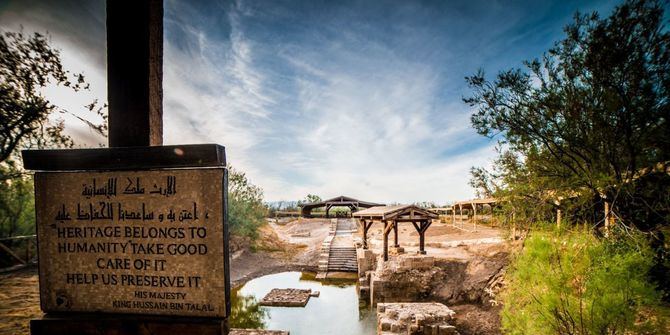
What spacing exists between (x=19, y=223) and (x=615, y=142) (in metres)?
18.0

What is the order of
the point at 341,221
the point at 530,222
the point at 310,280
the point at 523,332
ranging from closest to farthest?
the point at 523,332 → the point at 530,222 → the point at 310,280 → the point at 341,221

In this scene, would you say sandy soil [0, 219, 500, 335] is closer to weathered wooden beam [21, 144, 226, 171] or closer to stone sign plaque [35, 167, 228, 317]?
stone sign plaque [35, 167, 228, 317]

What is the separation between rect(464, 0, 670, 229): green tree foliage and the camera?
489cm

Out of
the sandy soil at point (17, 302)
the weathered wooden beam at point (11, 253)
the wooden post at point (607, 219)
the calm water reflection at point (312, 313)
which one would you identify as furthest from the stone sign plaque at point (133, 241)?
the weathered wooden beam at point (11, 253)

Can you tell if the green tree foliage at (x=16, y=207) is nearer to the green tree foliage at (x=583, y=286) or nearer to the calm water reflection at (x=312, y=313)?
the calm water reflection at (x=312, y=313)

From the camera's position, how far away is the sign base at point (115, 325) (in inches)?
54.8

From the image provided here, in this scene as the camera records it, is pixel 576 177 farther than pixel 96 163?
Yes

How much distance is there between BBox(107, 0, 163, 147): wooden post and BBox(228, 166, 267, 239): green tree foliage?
1784 cm

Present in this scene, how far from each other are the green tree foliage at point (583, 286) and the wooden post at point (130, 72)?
5.49 metres

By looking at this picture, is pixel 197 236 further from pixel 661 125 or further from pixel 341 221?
pixel 341 221

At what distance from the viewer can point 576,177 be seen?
18.6ft

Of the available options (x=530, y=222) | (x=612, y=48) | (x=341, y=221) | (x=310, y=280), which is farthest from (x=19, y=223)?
(x=341, y=221)

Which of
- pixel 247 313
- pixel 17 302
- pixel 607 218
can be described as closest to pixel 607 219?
pixel 607 218

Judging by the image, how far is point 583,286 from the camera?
412 cm
